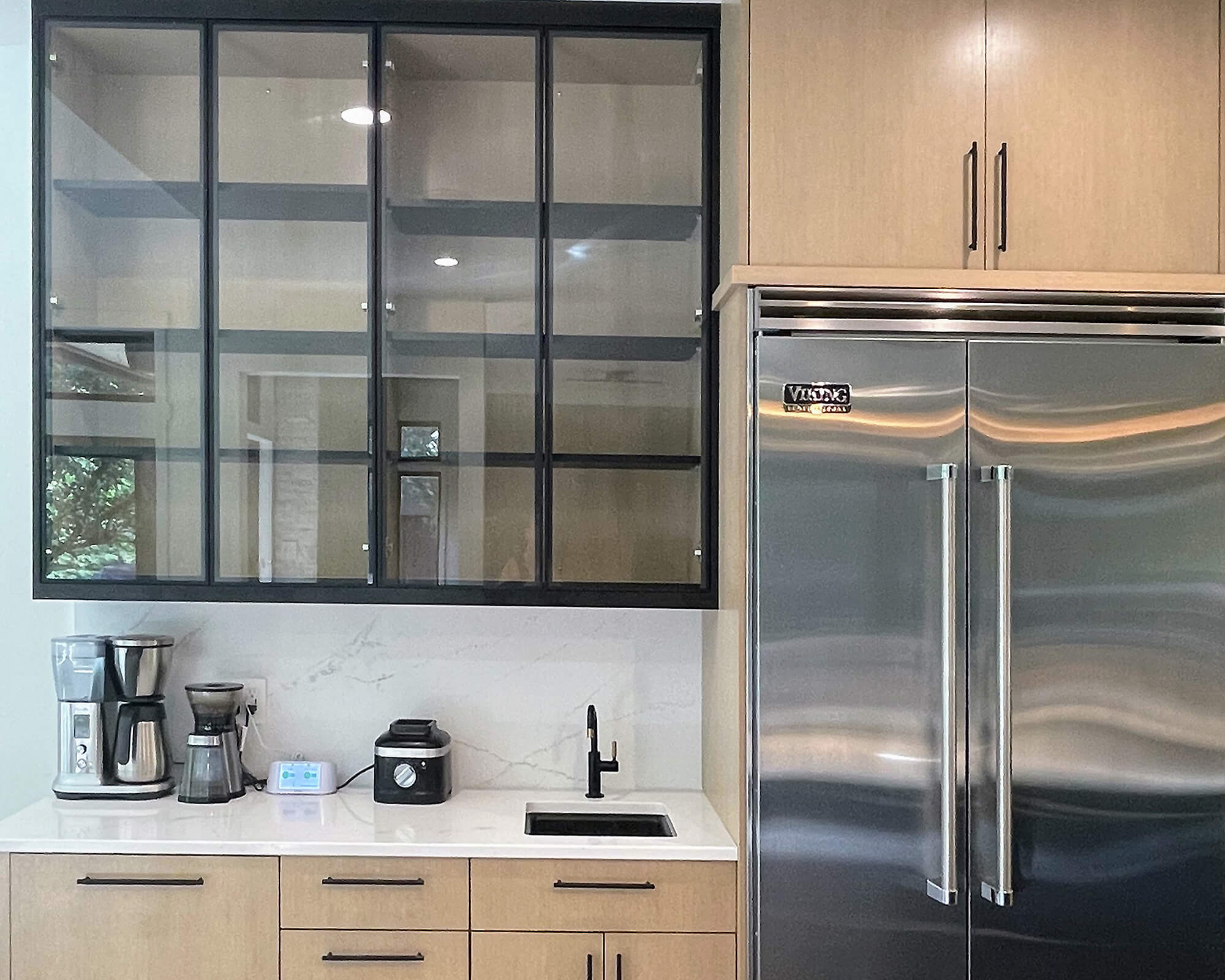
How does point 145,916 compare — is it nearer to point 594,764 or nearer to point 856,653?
point 594,764

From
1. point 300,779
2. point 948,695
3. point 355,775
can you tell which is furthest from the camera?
point 355,775

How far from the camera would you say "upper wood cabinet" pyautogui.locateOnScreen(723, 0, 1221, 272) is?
2.39 metres

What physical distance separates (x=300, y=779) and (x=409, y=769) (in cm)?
30

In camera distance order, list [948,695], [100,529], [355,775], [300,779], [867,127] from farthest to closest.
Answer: [355,775] < [300,779] < [100,529] < [867,127] < [948,695]

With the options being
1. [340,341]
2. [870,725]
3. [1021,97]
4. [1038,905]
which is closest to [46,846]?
[340,341]

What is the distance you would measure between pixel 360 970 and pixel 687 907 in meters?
0.70

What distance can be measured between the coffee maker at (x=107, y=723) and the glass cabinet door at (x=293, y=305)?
0.38 m

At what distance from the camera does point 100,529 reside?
2.65 meters

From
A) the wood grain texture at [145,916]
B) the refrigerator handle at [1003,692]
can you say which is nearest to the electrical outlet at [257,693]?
the wood grain texture at [145,916]

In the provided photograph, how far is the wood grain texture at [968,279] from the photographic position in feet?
7.70

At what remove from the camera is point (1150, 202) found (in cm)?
242

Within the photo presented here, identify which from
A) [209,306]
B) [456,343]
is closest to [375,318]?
[456,343]

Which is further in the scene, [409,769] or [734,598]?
[409,769]

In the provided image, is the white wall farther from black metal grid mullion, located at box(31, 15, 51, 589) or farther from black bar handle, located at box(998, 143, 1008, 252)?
black bar handle, located at box(998, 143, 1008, 252)
